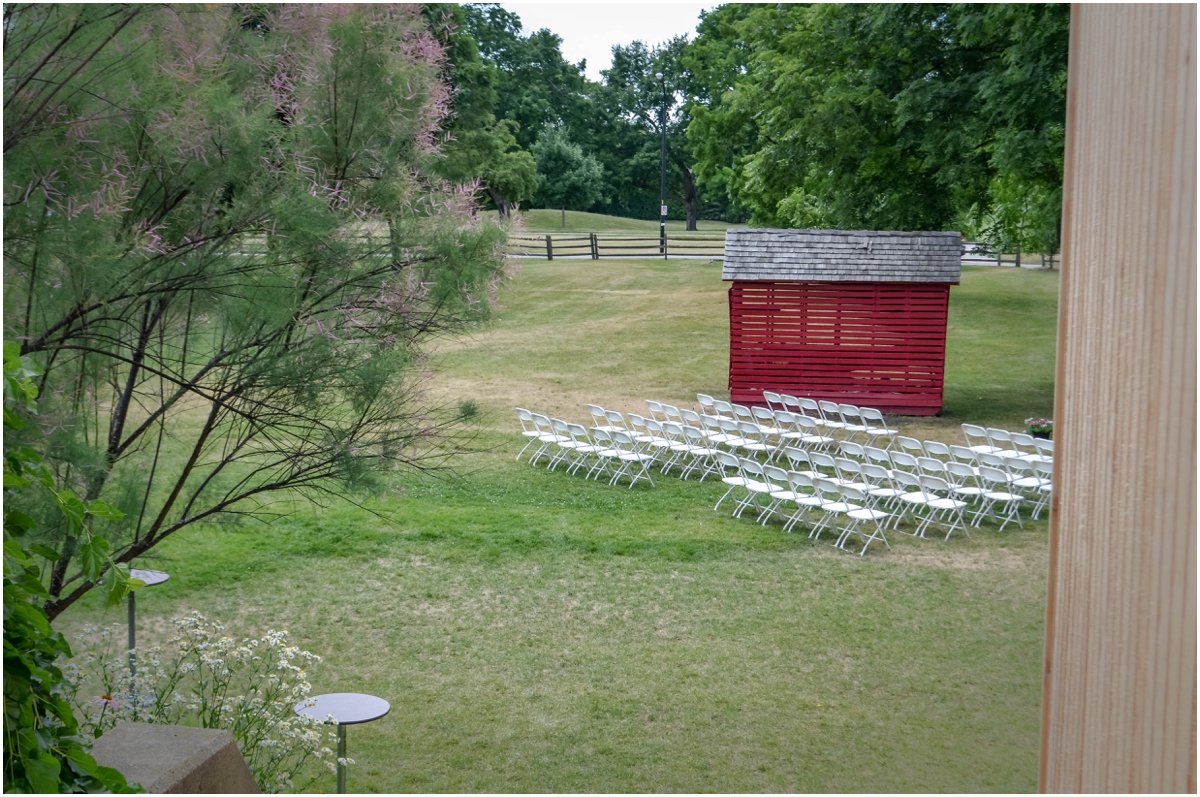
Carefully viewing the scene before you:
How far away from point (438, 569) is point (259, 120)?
5656 mm

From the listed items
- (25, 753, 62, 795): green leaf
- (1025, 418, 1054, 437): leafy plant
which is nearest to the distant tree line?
(1025, 418, 1054, 437): leafy plant

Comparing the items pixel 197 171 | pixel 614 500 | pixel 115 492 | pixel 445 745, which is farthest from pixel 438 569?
pixel 197 171

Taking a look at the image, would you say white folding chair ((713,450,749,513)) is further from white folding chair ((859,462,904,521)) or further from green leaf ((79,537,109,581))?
green leaf ((79,537,109,581))

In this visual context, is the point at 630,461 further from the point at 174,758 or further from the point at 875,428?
the point at 174,758

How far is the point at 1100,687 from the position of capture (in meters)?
1.14

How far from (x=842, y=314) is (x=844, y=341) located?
0.36 m

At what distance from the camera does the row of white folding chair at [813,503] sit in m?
9.87

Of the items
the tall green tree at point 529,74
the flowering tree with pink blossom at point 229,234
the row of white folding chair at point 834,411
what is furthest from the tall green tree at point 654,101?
the flowering tree with pink blossom at point 229,234

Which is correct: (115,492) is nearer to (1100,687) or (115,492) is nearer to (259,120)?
(259,120)

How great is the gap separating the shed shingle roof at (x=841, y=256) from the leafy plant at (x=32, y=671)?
13743 mm

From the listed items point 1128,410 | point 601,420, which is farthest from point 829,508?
point 1128,410

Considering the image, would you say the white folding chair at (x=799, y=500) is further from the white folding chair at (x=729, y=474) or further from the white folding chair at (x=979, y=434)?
the white folding chair at (x=979, y=434)

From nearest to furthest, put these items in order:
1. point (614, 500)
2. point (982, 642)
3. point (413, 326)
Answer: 1. point (413, 326)
2. point (982, 642)
3. point (614, 500)

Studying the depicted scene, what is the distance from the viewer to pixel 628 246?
88.2ft
